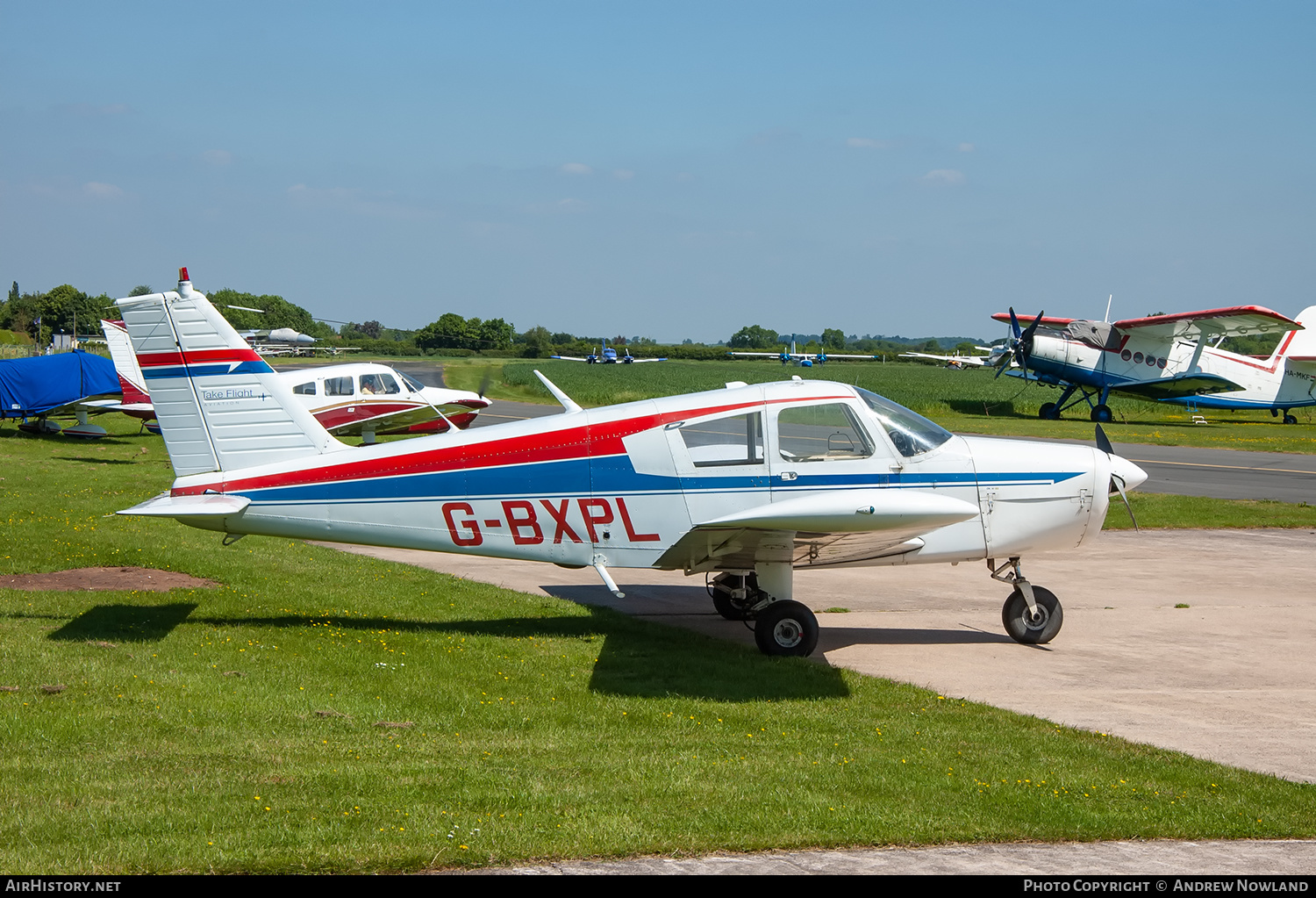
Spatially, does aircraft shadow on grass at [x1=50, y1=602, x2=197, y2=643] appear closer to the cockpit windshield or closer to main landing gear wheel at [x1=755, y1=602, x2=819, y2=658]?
main landing gear wheel at [x1=755, y1=602, x2=819, y2=658]

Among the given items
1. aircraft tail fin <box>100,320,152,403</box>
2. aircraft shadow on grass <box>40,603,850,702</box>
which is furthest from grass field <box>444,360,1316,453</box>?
aircraft tail fin <box>100,320,152,403</box>

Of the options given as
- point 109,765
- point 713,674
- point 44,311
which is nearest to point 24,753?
point 109,765

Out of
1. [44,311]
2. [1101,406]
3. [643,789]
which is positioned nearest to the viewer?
[643,789]

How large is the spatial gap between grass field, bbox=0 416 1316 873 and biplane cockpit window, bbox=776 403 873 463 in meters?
1.88

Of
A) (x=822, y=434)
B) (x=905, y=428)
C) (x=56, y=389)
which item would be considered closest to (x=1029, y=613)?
(x=905, y=428)

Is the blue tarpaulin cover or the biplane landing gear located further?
the blue tarpaulin cover

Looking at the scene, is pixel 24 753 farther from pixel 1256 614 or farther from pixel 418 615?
pixel 1256 614

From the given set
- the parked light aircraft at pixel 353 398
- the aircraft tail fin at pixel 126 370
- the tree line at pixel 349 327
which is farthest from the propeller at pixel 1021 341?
the tree line at pixel 349 327

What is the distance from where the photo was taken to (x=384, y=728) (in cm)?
708

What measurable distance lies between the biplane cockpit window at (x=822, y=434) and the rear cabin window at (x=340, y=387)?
20997mm

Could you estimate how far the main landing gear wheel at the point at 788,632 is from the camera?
9.53m

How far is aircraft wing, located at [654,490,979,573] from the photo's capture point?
8.39 m

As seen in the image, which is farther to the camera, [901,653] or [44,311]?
[44,311]
